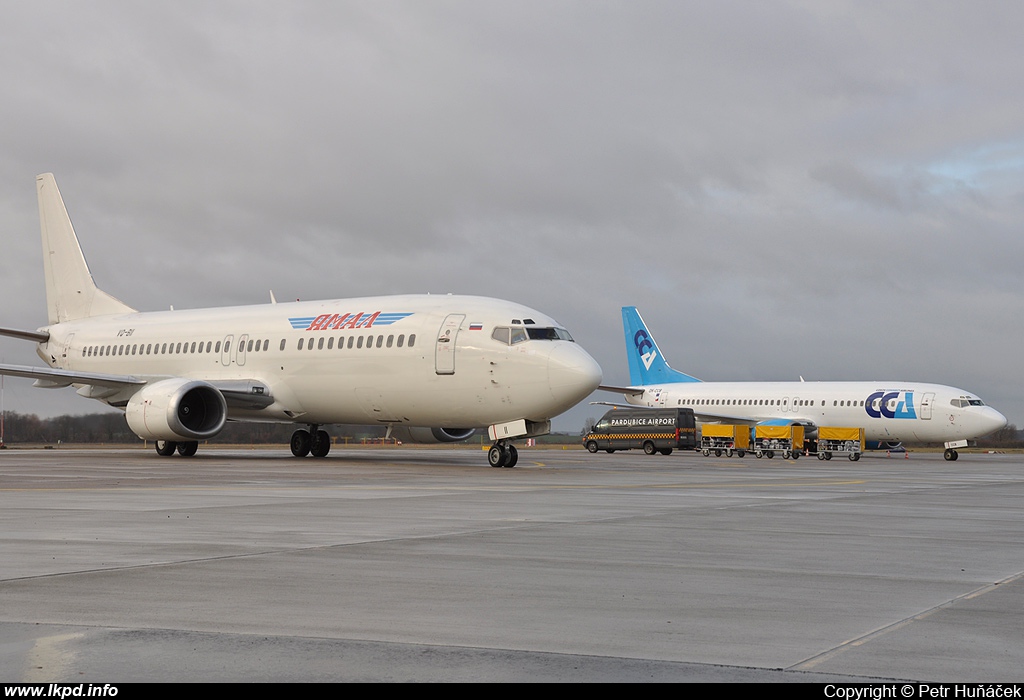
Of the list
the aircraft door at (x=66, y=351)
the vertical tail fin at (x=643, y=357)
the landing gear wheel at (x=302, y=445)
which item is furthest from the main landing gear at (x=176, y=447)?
the vertical tail fin at (x=643, y=357)

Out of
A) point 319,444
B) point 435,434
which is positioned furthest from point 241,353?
point 435,434

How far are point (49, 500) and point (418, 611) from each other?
9.72m

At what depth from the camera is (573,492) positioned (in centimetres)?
1708

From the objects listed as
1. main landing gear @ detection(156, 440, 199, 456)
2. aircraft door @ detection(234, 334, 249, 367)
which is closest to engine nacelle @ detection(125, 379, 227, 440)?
main landing gear @ detection(156, 440, 199, 456)

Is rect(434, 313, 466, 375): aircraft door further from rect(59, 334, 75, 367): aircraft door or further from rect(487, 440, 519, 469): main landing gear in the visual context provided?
rect(59, 334, 75, 367): aircraft door

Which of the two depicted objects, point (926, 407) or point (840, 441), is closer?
point (926, 407)

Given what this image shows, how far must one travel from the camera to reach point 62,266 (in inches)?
1619

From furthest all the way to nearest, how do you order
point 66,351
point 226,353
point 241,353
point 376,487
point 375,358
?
1. point 66,351
2. point 226,353
3. point 241,353
4. point 375,358
5. point 376,487

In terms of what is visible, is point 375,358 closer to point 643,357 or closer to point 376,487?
point 376,487

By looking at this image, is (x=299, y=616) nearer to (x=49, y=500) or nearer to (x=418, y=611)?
(x=418, y=611)

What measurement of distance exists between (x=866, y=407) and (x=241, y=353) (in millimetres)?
30810

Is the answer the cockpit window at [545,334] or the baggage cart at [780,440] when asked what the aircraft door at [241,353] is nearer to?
the cockpit window at [545,334]
